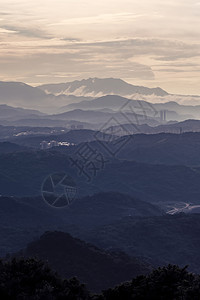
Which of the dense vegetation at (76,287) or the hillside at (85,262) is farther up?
the dense vegetation at (76,287)

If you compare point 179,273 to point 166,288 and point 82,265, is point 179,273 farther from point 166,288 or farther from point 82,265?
point 82,265

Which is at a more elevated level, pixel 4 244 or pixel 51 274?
pixel 51 274

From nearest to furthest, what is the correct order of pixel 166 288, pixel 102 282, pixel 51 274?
pixel 166 288 → pixel 51 274 → pixel 102 282

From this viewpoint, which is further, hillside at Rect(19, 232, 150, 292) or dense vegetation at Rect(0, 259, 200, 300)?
hillside at Rect(19, 232, 150, 292)

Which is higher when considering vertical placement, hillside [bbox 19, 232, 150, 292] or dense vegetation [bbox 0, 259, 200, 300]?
dense vegetation [bbox 0, 259, 200, 300]

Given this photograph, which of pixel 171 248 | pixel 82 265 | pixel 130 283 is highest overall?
pixel 130 283

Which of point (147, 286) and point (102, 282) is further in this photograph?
point (102, 282)

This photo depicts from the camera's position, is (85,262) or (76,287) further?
(85,262)

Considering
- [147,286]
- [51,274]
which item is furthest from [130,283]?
[51,274]

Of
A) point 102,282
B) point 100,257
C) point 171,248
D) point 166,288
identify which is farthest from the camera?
point 171,248

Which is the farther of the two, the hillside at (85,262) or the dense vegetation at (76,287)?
the hillside at (85,262)

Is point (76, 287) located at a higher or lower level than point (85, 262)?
higher

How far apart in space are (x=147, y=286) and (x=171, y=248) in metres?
126

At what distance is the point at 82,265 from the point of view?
142375 mm
